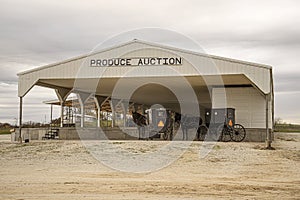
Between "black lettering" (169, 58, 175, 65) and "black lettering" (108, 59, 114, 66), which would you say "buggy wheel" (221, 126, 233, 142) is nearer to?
"black lettering" (169, 58, 175, 65)

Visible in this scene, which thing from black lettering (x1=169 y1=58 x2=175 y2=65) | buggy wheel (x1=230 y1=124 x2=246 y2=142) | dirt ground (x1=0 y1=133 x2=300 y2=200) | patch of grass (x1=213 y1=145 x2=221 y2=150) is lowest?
dirt ground (x1=0 y1=133 x2=300 y2=200)

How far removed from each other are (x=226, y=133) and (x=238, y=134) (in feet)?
1.99

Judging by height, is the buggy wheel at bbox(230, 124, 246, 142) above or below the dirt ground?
above

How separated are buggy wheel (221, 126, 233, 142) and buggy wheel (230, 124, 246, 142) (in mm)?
182

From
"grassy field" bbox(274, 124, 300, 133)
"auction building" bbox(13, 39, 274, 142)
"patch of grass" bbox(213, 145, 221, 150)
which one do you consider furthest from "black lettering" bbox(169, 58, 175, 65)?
"grassy field" bbox(274, 124, 300, 133)

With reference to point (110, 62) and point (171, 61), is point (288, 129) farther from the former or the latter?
point (110, 62)

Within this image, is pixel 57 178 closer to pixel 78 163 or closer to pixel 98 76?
pixel 78 163

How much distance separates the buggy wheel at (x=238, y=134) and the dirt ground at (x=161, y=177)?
15.2 feet

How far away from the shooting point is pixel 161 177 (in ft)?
37.4

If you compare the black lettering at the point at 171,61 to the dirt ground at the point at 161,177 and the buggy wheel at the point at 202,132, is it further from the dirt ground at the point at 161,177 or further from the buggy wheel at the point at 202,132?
the dirt ground at the point at 161,177

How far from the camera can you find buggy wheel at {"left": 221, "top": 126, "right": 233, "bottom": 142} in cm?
2212

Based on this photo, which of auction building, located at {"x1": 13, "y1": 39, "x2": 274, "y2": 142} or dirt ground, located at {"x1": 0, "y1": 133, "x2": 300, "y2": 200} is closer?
dirt ground, located at {"x1": 0, "y1": 133, "x2": 300, "y2": 200}

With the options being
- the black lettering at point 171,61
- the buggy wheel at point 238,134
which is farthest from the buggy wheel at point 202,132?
the black lettering at point 171,61

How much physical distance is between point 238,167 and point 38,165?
573 cm
